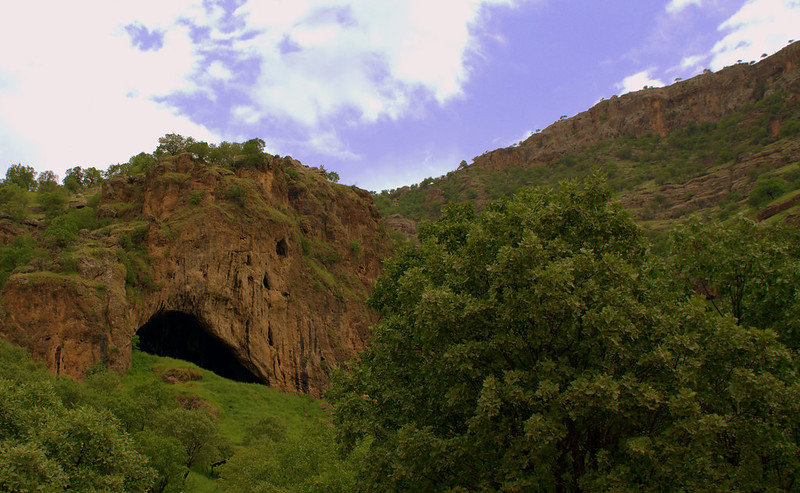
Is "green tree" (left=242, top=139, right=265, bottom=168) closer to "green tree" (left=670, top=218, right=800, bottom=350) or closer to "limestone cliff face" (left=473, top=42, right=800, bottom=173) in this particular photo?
"green tree" (left=670, top=218, right=800, bottom=350)

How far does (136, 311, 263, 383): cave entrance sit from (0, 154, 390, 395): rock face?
0.11 m

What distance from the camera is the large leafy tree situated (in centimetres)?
1070

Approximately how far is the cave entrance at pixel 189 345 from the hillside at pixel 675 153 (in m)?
73.2

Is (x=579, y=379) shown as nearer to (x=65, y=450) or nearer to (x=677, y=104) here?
(x=65, y=450)

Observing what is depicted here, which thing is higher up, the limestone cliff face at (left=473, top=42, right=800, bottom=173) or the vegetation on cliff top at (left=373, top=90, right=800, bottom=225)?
the limestone cliff face at (left=473, top=42, right=800, bottom=173)

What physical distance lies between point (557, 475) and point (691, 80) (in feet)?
646

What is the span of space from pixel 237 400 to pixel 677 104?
567ft

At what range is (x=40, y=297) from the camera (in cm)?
3962

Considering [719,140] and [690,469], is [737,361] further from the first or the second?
[719,140]

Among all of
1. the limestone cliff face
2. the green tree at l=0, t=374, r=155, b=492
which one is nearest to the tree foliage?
the green tree at l=0, t=374, r=155, b=492

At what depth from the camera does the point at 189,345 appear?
2213 inches

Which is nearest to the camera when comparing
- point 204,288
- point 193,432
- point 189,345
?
point 193,432

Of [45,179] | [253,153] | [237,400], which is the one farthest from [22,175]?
[237,400]

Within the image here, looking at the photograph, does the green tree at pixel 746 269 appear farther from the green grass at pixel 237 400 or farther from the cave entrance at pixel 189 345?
the cave entrance at pixel 189 345
